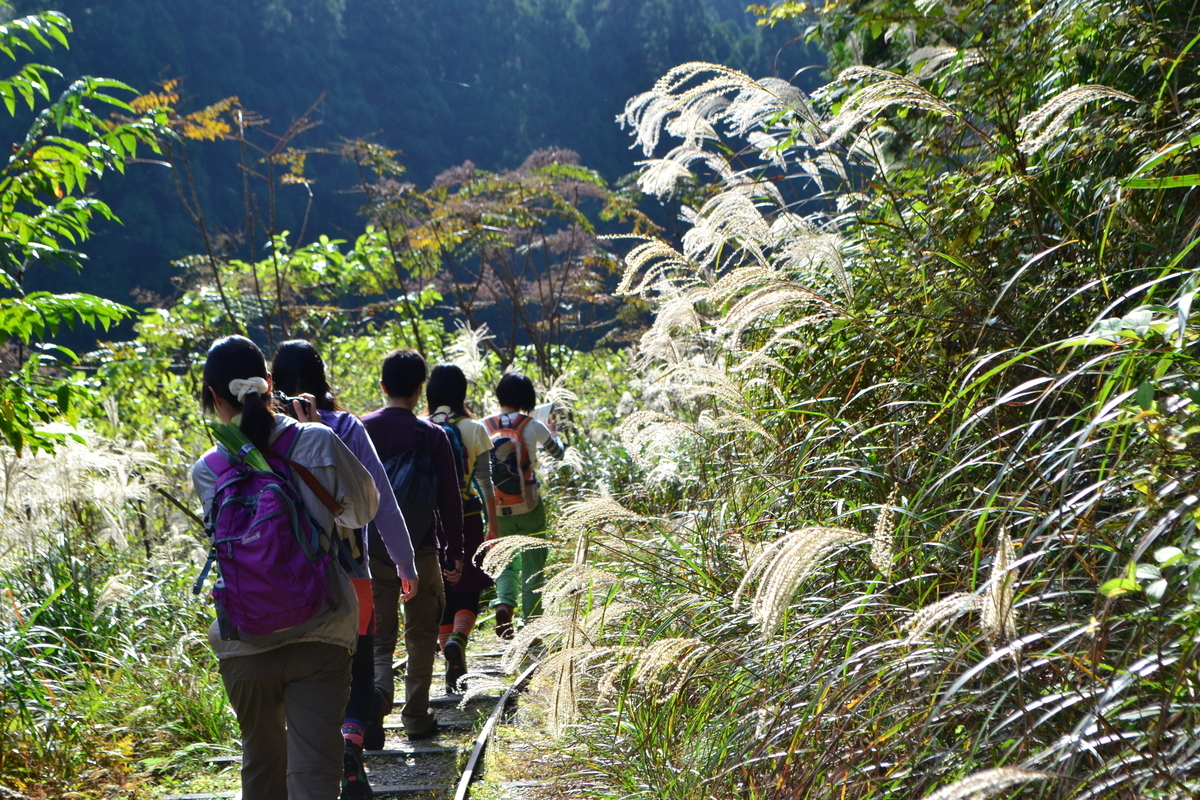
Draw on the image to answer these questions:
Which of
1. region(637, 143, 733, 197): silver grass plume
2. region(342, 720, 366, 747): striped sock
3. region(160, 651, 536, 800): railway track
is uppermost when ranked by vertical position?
region(637, 143, 733, 197): silver grass plume

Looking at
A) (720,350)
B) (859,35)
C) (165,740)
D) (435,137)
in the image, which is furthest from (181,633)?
(435,137)

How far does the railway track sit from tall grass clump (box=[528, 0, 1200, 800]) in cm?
65

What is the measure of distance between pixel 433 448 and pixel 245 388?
1629mm

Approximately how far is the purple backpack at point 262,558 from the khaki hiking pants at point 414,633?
5.35 feet

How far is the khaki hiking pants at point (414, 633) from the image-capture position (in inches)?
183

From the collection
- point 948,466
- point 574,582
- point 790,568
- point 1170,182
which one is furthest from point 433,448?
point 1170,182

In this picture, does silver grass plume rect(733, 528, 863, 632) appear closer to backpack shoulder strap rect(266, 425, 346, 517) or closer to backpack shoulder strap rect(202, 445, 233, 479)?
backpack shoulder strap rect(266, 425, 346, 517)

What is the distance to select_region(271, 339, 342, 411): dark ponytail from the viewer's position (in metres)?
3.88

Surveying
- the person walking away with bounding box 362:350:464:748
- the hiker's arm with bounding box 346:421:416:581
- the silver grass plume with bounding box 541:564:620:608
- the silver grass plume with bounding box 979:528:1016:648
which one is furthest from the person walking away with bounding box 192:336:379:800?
the silver grass plume with bounding box 979:528:1016:648

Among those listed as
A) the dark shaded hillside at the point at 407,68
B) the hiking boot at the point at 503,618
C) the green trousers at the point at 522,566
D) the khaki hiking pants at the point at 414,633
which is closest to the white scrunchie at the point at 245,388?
the khaki hiking pants at the point at 414,633

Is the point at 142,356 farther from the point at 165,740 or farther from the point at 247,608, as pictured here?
the point at 247,608

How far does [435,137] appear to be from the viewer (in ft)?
128

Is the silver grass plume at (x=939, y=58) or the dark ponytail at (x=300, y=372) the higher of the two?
the silver grass plume at (x=939, y=58)

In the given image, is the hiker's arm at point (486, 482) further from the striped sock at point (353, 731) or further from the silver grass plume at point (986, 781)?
the silver grass plume at point (986, 781)
